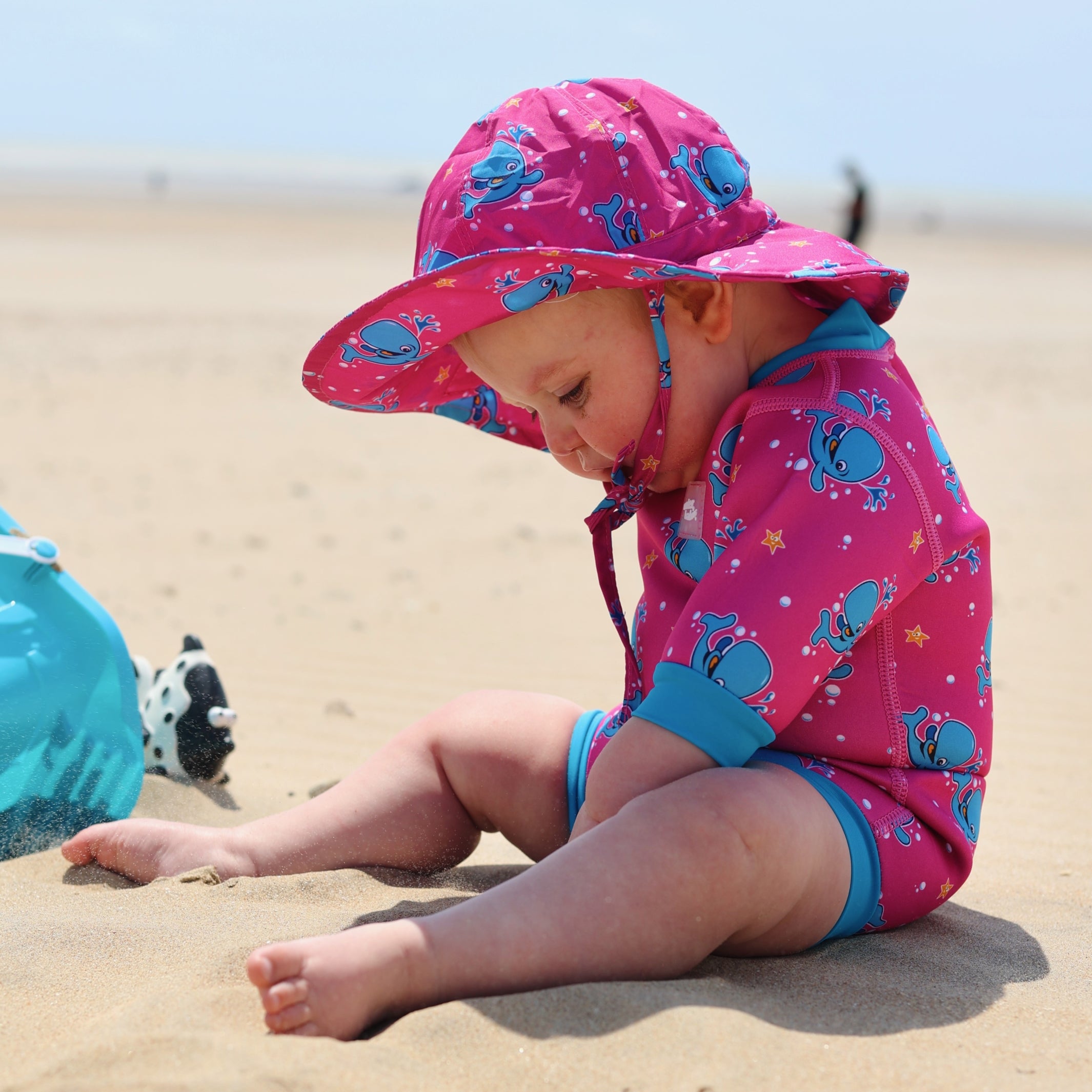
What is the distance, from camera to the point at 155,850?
2088mm

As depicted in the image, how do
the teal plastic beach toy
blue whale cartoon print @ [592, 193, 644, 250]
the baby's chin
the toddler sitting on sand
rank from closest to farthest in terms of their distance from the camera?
the toddler sitting on sand
blue whale cartoon print @ [592, 193, 644, 250]
the baby's chin
the teal plastic beach toy

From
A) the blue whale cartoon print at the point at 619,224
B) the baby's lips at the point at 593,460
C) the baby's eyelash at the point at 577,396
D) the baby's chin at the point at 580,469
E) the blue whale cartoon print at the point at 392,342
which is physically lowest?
the baby's chin at the point at 580,469

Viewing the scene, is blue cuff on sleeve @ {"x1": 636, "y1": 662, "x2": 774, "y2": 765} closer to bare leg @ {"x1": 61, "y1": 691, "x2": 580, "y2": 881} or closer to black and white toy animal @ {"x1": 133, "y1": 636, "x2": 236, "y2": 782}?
bare leg @ {"x1": 61, "y1": 691, "x2": 580, "y2": 881}

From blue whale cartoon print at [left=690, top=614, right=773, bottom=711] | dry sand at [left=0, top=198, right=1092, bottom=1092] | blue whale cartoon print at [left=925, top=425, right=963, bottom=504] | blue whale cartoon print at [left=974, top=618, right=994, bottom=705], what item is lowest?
dry sand at [left=0, top=198, right=1092, bottom=1092]

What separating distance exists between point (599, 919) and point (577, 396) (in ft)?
2.49

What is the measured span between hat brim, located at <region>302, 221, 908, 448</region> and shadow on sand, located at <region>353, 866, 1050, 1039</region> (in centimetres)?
83

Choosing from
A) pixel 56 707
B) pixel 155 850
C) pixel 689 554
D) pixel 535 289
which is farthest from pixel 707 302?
pixel 56 707

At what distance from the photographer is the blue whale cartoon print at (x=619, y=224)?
1.78 meters

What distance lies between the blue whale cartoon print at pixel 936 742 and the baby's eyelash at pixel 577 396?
0.64 m

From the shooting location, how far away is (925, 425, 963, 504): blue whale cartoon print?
182cm

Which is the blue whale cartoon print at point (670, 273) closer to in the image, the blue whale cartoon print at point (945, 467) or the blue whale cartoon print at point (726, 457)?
the blue whale cartoon print at point (726, 457)

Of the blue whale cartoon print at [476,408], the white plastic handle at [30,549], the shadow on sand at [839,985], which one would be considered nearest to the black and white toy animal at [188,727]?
the white plastic handle at [30,549]

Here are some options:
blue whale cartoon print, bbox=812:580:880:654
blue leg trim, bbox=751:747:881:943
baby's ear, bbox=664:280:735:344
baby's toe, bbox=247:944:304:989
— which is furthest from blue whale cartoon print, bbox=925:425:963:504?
baby's toe, bbox=247:944:304:989

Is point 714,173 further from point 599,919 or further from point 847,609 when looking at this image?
point 599,919
